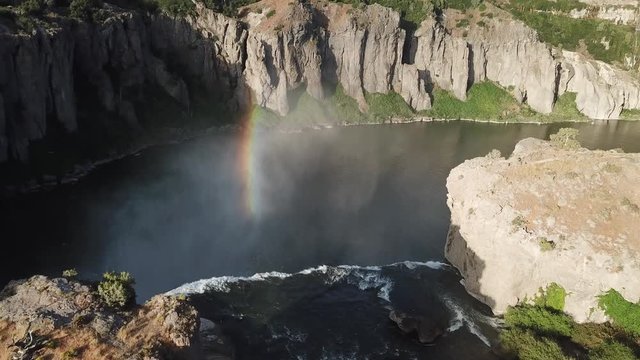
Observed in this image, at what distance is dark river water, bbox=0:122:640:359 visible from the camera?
52.2m

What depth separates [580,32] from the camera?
172750mm

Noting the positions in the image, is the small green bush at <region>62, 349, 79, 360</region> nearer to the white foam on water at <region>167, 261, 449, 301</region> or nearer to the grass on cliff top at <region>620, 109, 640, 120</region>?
the white foam on water at <region>167, 261, 449, 301</region>

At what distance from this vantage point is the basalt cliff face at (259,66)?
8848cm

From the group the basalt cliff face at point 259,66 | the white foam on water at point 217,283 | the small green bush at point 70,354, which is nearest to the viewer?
the small green bush at point 70,354

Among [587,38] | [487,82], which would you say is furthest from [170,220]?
[587,38]

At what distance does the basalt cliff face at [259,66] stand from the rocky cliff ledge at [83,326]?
5780 centimetres

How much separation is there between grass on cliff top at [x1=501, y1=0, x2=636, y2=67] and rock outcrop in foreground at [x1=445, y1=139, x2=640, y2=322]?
12295 centimetres

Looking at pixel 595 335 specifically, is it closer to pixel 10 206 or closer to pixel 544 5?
pixel 10 206

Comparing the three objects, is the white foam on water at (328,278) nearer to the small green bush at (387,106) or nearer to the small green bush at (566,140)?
the small green bush at (566,140)

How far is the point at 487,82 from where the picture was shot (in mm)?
162625

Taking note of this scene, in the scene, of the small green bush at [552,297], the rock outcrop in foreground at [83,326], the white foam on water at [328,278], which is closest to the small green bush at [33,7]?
the white foam on water at [328,278]

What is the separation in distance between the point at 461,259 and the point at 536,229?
11477 mm

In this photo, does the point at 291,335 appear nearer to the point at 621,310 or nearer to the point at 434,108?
the point at 621,310

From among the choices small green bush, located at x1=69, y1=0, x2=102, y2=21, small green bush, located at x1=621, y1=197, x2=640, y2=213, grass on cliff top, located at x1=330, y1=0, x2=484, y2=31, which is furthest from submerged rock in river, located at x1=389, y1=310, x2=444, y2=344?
grass on cliff top, located at x1=330, y1=0, x2=484, y2=31
